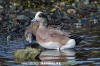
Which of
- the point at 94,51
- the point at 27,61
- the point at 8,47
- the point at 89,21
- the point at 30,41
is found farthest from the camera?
the point at 89,21

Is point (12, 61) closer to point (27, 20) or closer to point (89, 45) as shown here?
point (89, 45)

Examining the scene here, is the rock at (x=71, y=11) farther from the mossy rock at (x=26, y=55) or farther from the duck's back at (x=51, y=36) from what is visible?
the mossy rock at (x=26, y=55)

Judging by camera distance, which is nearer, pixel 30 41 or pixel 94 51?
pixel 94 51

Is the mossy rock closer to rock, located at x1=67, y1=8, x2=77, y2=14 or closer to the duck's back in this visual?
the duck's back

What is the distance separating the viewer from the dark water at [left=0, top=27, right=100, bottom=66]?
9086 millimetres

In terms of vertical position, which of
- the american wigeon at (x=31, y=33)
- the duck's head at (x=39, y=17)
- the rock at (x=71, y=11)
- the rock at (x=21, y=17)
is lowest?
the rock at (x=71, y=11)

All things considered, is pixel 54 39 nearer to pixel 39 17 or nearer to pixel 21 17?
pixel 39 17

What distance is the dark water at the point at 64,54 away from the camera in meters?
9.09

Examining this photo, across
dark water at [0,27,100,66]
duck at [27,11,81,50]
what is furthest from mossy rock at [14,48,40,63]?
duck at [27,11,81,50]

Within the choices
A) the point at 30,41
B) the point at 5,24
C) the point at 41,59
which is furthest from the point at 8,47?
the point at 5,24

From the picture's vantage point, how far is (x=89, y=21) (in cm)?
1827

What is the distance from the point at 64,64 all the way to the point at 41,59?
3.38 feet

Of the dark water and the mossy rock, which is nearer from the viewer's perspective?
the dark water

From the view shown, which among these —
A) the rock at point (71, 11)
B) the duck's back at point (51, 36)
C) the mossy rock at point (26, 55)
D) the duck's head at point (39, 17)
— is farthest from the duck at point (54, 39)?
the rock at point (71, 11)
